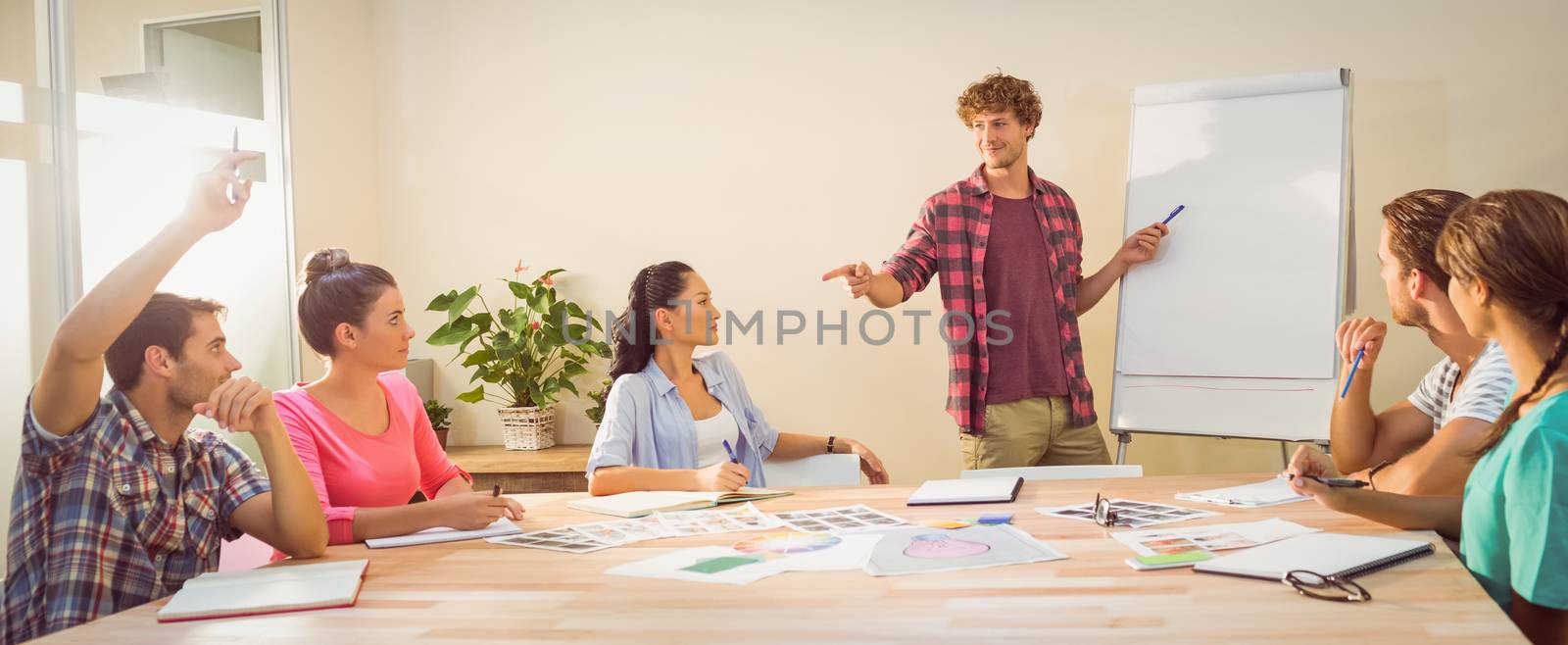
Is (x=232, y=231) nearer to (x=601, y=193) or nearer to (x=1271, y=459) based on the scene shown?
(x=601, y=193)

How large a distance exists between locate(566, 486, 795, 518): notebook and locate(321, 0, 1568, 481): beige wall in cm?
196

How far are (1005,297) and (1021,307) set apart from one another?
5 centimetres

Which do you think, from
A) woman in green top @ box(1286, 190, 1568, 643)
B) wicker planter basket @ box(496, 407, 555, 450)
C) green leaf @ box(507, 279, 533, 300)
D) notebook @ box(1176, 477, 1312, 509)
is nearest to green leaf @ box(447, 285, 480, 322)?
green leaf @ box(507, 279, 533, 300)

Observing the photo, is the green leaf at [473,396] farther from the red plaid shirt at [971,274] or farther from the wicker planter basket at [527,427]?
the red plaid shirt at [971,274]

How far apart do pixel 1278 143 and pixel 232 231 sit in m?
3.50

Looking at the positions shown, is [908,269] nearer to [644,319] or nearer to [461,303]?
[644,319]

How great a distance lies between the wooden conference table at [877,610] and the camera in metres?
1.41

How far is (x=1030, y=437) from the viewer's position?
3.37 meters

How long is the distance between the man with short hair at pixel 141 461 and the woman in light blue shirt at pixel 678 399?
92 cm

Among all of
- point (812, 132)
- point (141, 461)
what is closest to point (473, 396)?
point (812, 132)

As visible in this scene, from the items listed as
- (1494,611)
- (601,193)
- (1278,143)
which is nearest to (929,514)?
(1494,611)

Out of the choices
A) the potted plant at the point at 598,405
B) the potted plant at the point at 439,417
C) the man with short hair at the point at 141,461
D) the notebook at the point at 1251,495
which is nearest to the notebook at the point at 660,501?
the man with short hair at the point at 141,461

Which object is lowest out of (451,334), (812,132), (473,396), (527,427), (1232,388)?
(527,427)

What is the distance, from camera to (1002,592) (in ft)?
5.27
